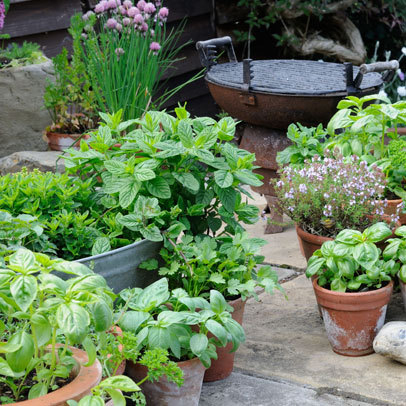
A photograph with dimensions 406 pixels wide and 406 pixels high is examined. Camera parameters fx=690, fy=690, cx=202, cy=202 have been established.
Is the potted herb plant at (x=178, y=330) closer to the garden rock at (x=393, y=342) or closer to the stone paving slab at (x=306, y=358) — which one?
the stone paving slab at (x=306, y=358)

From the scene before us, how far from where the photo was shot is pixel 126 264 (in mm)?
2408

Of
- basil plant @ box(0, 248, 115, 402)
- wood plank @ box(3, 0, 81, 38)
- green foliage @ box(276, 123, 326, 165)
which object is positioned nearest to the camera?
basil plant @ box(0, 248, 115, 402)

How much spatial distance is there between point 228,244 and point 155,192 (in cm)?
34

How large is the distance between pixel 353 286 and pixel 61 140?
2.06 metres

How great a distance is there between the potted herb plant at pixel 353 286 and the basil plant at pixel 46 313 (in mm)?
1137

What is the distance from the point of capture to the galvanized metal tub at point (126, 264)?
2.31 meters

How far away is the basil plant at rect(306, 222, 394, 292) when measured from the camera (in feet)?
8.39

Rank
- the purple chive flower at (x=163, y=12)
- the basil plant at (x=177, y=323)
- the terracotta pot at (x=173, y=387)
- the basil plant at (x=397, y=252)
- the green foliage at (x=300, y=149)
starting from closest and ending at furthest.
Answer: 1. the basil plant at (x=177, y=323)
2. the terracotta pot at (x=173, y=387)
3. the basil plant at (x=397, y=252)
4. the green foliage at (x=300, y=149)
5. the purple chive flower at (x=163, y=12)

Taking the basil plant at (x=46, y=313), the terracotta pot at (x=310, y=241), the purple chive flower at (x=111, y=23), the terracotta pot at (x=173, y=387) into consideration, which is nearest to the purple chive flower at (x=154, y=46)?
the purple chive flower at (x=111, y=23)

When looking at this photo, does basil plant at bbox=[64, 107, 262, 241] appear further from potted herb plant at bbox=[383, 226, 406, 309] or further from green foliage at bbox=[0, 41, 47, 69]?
green foliage at bbox=[0, 41, 47, 69]

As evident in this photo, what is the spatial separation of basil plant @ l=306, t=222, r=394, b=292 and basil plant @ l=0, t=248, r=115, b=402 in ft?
3.69

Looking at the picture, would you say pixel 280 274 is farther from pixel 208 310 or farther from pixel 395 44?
pixel 395 44

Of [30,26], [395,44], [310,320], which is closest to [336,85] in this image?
[310,320]

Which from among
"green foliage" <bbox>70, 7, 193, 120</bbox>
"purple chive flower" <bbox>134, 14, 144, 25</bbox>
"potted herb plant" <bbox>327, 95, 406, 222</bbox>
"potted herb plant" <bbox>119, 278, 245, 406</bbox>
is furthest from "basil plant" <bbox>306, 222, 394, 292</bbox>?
"purple chive flower" <bbox>134, 14, 144, 25</bbox>
